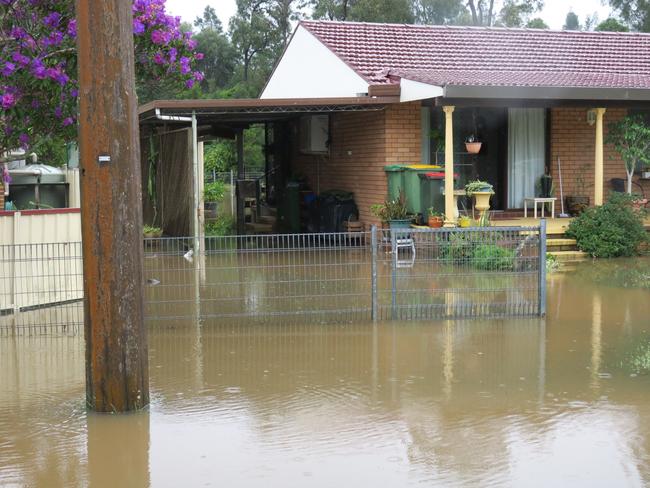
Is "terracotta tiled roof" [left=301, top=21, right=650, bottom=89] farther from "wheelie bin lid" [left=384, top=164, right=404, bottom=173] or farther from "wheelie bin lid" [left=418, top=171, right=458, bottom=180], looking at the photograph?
"wheelie bin lid" [left=418, top=171, right=458, bottom=180]

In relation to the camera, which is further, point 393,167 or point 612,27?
point 612,27

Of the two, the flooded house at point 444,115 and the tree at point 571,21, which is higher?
the tree at point 571,21

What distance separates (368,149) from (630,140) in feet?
16.7

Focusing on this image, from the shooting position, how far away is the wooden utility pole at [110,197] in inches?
245

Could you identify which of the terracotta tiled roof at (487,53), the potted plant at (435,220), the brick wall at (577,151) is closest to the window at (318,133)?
the terracotta tiled roof at (487,53)

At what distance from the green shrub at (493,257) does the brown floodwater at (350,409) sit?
134 centimetres

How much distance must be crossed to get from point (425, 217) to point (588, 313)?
6807 millimetres

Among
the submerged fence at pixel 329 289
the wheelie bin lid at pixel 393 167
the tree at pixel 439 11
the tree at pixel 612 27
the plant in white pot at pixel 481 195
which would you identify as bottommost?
the submerged fence at pixel 329 289

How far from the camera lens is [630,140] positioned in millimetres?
18359

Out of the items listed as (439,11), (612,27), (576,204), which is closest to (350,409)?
(576,204)

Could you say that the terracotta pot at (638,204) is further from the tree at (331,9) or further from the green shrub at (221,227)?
the tree at (331,9)

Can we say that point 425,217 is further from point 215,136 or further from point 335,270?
point 215,136

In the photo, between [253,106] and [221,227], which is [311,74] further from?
[253,106]

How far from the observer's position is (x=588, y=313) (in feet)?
35.3
